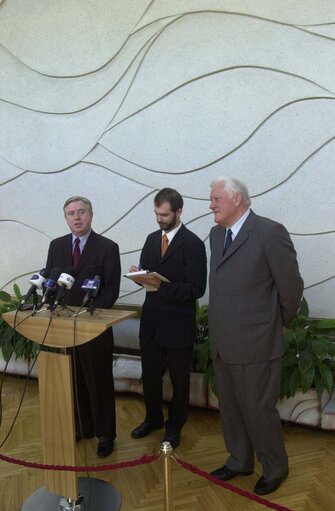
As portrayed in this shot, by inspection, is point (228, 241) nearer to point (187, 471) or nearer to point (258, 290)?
point (258, 290)

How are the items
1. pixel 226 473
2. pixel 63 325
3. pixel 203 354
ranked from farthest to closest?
pixel 203 354
pixel 226 473
pixel 63 325

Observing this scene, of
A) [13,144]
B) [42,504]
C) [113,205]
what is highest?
[13,144]

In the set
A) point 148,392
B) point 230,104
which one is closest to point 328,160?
point 230,104

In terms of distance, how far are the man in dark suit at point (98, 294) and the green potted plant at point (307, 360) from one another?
1.26 metres

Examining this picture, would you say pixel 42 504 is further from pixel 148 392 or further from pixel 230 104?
pixel 230 104

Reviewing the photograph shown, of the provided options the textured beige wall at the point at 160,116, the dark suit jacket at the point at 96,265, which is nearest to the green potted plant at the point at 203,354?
the textured beige wall at the point at 160,116

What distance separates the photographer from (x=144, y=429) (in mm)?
3316

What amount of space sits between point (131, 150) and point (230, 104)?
1.05 meters

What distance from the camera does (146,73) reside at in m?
4.43

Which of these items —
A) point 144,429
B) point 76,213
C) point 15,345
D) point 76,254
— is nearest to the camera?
point 76,213

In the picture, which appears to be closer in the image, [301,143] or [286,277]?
[286,277]

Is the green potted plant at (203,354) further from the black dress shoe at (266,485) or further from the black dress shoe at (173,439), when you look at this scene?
the black dress shoe at (266,485)

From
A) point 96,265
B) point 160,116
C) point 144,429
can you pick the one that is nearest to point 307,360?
point 144,429

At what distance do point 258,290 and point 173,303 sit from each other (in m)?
0.72
